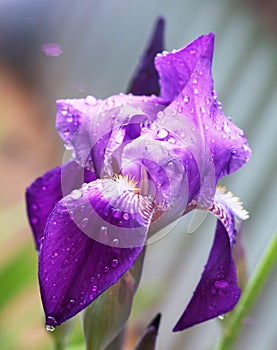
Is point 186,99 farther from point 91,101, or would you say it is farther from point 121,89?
point 121,89

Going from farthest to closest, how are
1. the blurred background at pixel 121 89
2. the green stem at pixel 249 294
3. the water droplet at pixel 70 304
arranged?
the blurred background at pixel 121 89 → the green stem at pixel 249 294 → the water droplet at pixel 70 304

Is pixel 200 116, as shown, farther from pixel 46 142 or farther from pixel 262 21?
pixel 46 142

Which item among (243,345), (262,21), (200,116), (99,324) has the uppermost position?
(262,21)

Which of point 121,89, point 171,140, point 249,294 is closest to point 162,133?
point 171,140

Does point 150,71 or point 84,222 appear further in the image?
point 150,71

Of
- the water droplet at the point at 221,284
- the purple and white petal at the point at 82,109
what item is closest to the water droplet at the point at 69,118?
the purple and white petal at the point at 82,109

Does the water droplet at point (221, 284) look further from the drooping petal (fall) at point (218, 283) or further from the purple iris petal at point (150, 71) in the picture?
the purple iris petal at point (150, 71)

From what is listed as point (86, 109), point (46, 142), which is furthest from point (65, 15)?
point (86, 109)
